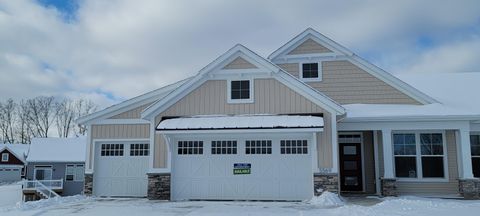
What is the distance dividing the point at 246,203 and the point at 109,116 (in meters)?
6.75

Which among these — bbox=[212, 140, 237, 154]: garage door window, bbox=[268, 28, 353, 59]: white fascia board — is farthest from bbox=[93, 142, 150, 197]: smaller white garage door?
bbox=[268, 28, 353, 59]: white fascia board

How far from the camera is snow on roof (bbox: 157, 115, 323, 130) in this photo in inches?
513

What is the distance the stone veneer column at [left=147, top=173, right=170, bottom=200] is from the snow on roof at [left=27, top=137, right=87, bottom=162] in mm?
25545

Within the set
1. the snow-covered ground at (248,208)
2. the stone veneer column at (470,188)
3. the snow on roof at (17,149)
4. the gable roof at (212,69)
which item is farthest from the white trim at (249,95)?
the snow on roof at (17,149)

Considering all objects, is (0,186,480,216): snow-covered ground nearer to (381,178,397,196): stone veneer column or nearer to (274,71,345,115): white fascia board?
(381,178,397,196): stone veneer column

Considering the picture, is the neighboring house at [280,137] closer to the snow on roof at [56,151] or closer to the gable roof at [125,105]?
the gable roof at [125,105]

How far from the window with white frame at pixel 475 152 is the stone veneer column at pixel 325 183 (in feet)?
19.8

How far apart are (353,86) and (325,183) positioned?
16.5 feet

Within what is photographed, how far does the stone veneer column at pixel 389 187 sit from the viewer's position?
14.5 m

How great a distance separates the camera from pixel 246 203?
13.0 meters

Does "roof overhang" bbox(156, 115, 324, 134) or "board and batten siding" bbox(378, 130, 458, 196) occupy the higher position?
"roof overhang" bbox(156, 115, 324, 134)

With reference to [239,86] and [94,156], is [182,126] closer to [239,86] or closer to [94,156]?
[239,86]

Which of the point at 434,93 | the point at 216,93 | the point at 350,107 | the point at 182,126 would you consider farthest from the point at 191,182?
the point at 434,93

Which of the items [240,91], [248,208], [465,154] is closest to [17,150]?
[240,91]
